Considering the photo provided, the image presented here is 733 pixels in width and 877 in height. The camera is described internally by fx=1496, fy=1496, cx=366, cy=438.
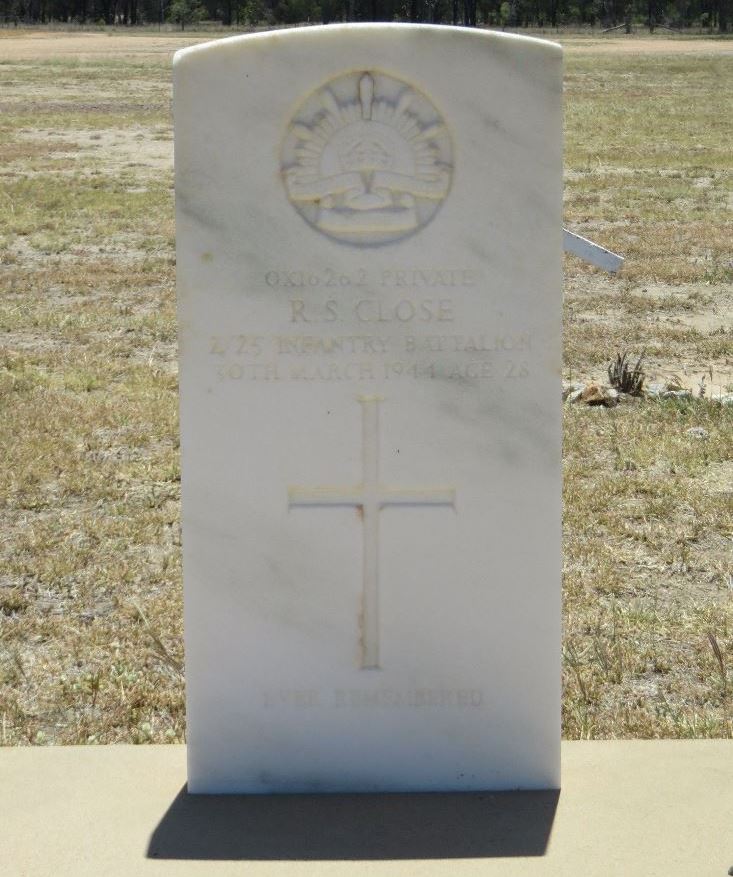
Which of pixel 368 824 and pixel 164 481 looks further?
pixel 164 481

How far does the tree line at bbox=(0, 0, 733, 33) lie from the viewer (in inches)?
2987

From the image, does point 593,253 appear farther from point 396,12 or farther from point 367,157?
point 396,12

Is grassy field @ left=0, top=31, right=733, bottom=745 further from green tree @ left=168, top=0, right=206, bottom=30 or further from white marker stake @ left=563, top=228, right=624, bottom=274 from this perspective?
green tree @ left=168, top=0, right=206, bottom=30

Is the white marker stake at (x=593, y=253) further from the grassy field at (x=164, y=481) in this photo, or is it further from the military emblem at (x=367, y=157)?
the grassy field at (x=164, y=481)

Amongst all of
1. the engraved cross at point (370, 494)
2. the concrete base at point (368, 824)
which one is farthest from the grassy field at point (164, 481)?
the engraved cross at point (370, 494)

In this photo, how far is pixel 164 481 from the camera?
6.22m

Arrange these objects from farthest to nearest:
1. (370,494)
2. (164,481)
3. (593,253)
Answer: (164,481) → (593,253) → (370,494)

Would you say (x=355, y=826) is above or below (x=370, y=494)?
below

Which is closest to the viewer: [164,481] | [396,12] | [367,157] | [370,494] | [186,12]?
[367,157]

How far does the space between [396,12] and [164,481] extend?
72890 millimetres

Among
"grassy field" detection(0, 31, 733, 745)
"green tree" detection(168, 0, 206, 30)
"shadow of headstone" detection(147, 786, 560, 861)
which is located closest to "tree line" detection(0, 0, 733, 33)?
"green tree" detection(168, 0, 206, 30)

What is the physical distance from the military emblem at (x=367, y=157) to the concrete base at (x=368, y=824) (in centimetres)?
120

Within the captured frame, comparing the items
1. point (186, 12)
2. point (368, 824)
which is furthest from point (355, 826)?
point (186, 12)

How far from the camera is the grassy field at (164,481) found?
4277mm
